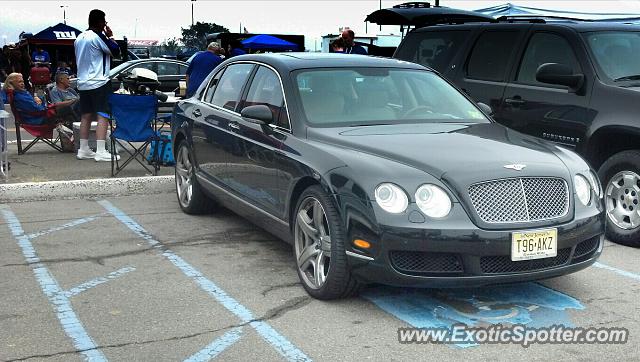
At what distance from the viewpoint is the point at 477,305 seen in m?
4.62

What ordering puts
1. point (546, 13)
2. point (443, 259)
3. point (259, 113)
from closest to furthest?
point (443, 259), point (259, 113), point (546, 13)

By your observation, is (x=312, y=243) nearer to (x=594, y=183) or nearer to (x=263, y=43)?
(x=594, y=183)

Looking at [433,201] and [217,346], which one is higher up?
[433,201]

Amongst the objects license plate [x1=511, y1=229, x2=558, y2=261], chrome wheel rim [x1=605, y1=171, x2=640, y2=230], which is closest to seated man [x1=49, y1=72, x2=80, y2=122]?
chrome wheel rim [x1=605, y1=171, x2=640, y2=230]

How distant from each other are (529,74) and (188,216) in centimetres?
351

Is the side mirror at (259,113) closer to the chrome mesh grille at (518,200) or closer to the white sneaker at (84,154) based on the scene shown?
the chrome mesh grille at (518,200)

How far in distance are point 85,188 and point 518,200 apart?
5377 millimetres

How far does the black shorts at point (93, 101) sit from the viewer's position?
982 centimetres

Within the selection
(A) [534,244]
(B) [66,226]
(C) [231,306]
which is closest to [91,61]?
→ (B) [66,226]

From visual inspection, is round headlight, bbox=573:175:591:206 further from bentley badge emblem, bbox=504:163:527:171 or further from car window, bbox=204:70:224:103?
car window, bbox=204:70:224:103

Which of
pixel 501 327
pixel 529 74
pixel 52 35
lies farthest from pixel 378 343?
pixel 52 35

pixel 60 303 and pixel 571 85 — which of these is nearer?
pixel 60 303

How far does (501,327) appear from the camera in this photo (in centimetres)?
423

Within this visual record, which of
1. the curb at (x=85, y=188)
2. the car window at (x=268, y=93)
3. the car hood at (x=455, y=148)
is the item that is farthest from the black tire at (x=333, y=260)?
the curb at (x=85, y=188)
